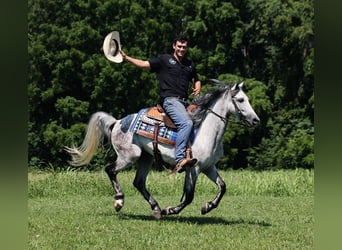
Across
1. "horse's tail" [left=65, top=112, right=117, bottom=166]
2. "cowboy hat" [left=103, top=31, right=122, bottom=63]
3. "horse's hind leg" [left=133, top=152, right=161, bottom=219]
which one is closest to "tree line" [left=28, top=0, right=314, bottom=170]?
"horse's tail" [left=65, top=112, right=117, bottom=166]

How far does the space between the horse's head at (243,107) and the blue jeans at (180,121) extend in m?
0.56

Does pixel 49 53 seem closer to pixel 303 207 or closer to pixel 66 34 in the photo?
pixel 66 34

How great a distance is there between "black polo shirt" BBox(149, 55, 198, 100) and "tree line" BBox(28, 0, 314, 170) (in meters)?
20.9

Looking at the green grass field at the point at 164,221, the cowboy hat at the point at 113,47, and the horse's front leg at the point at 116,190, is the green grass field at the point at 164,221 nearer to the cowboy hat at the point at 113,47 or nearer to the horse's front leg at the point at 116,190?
the horse's front leg at the point at 116,190

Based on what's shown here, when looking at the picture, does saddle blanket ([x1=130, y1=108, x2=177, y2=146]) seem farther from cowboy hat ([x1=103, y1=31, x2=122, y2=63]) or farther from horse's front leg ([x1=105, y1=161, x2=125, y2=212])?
cowboy hat ([x1=103, y1=31, x2=122, y2=63])

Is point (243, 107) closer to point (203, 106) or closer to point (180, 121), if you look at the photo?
point (203, 106)

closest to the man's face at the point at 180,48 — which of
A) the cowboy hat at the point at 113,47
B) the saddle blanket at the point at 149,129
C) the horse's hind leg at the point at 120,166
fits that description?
the saddle blanket at the point at 149,129

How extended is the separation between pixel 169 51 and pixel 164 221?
82.8 ft

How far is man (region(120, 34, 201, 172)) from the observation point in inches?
262

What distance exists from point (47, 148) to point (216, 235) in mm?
25342

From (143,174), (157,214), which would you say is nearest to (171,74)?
(143,174)
